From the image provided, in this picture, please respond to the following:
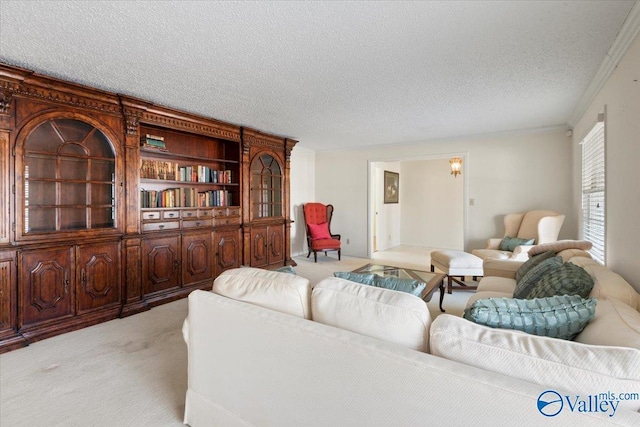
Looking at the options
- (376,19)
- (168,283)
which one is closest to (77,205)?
(168,283)

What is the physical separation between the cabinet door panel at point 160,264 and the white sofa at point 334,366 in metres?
2.20

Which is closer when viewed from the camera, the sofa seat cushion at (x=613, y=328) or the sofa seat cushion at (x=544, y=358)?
the sofa seat cushion at (x=544, y=358)

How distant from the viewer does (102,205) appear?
3092mm

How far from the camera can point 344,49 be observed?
2.17 meters

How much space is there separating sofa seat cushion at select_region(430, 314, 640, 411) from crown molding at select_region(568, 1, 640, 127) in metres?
1.97

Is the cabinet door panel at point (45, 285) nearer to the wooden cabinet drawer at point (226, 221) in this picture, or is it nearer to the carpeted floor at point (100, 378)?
the carpeted floor at point (100, 378)

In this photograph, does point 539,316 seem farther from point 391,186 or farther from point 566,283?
point 391,186

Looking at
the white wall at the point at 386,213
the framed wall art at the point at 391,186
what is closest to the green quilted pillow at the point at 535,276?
the white wall at the point at 386,213

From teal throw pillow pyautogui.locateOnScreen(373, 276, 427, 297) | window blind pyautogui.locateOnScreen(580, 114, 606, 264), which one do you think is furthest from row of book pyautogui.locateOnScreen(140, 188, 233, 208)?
window blind pyautogui.locateOnScreen(580, 114, 606, 264)

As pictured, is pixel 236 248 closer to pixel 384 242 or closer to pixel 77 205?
pixel 77 205

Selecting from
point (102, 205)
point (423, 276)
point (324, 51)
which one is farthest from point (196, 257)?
point (324, 51)

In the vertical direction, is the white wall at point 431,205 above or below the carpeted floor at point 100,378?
above

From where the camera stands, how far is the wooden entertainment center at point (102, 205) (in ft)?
8.31

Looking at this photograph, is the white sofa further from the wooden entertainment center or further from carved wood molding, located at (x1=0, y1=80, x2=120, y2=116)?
carved wood molding, located at (x1=0, y1=80, x2=120, y2=116)
